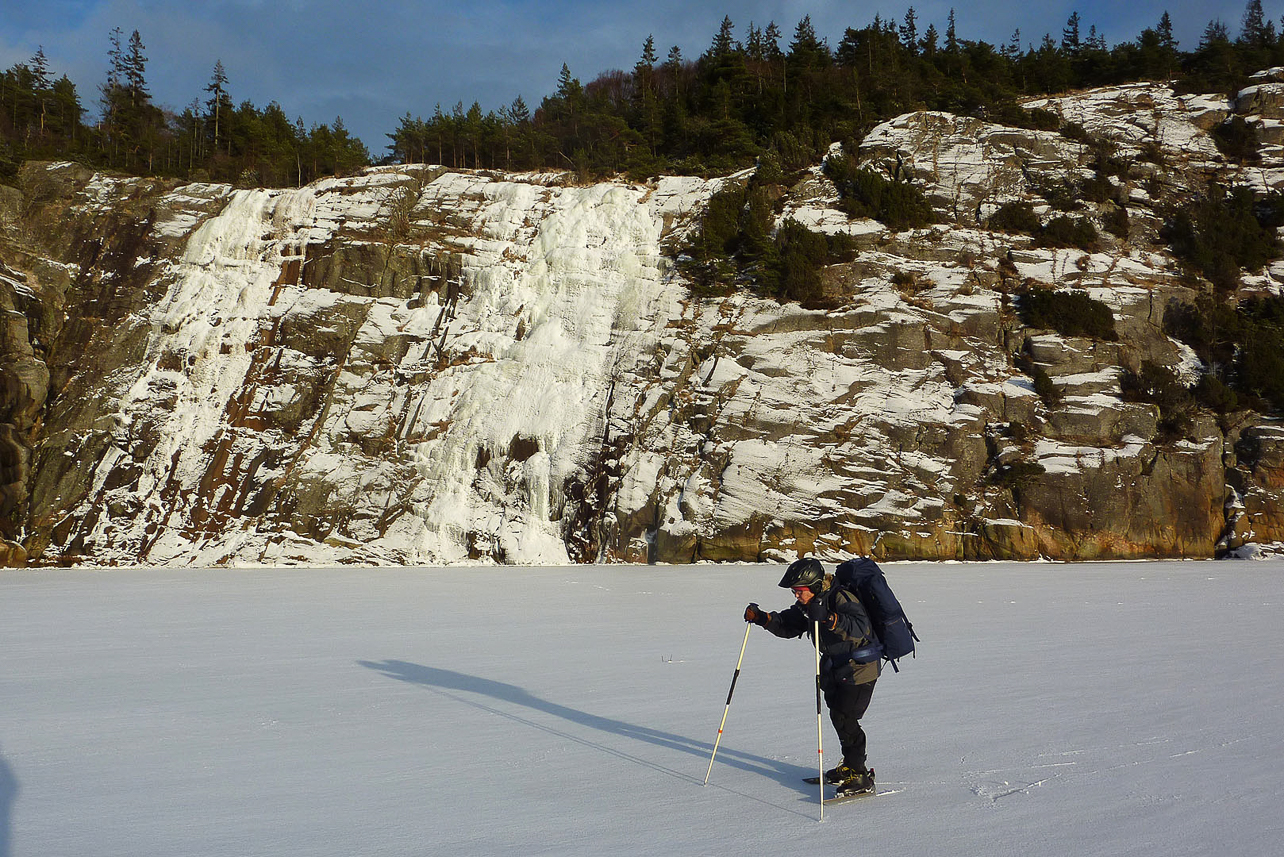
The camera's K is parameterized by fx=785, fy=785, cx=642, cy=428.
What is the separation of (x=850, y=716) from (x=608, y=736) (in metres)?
1.90

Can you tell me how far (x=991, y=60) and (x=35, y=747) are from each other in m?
46.8

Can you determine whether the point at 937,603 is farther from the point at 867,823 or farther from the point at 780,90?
the point at 780,90

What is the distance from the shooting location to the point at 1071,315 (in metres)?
25.3

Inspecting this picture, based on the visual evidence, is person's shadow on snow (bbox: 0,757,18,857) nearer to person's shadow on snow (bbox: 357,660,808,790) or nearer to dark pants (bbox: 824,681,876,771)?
person's shadow on snow (bbox: 357,660,808,790)

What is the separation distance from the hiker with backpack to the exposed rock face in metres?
18.5

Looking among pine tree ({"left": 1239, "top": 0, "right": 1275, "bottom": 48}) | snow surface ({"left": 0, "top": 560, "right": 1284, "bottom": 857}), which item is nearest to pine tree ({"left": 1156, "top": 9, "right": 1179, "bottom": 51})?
pine tree ({"left": 1239, "top": 0, "right": 1275, "bottom": 48})

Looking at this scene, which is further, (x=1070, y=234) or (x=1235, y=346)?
(x=1070, y=234)

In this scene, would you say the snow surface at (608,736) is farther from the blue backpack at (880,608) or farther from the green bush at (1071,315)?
the green bush at (1071,315)

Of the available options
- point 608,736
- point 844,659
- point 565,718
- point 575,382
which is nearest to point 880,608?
point 844,659

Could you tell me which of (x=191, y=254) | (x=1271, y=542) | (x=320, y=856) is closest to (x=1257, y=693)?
(x=320, y=856)

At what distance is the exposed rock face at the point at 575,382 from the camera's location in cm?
Answer: 2325

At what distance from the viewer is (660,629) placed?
10398mm

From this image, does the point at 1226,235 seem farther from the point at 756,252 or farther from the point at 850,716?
the point at 850,716

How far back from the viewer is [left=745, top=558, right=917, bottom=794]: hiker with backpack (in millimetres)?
4590
